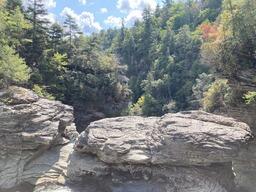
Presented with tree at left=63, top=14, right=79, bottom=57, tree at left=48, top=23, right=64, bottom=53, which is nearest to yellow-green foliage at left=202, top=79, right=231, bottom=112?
tree at left=48, top=23, right=64, bottom=53

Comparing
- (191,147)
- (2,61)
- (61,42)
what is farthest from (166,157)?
(61,42)

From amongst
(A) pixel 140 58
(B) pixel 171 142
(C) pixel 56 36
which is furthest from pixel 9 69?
(A) pixel 140 58

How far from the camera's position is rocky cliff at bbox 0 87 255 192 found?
2047cm

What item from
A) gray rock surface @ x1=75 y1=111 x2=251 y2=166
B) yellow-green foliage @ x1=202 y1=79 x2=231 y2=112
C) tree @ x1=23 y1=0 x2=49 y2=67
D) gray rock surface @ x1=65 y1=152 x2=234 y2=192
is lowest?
gray rock surface @ x1=65 y1=152 x2=234 y2=192

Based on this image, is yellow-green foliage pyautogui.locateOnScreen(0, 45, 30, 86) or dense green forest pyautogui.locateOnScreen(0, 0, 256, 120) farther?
dense green forest pyautogui.locateOnScreen(0, 0, 256, 120)

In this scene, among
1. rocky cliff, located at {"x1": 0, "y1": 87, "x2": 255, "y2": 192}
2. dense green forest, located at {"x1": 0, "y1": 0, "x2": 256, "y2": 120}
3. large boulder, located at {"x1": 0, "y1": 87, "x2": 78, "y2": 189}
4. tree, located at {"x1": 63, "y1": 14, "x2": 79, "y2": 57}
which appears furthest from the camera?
tree, located at {"x1": 63, "y1": 14, "x2": 79, "y2": 57}

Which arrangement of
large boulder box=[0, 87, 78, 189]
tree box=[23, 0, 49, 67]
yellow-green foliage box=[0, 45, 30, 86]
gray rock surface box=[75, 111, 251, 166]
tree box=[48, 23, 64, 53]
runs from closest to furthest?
gray rock surface box=[75, 111, 251, 166], large boulder box=[0, 87, 78, 189], yellow-green foliage box=[0, 45, 30, 86], tree box=[23, 0, 49, 67], tree box=[48, 23, 64, 53]

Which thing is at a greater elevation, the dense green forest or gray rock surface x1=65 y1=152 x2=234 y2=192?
the dense green forest

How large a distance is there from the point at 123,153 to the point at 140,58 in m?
87.5

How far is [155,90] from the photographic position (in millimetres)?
89562

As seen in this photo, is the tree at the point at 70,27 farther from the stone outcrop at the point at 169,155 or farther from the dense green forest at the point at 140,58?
the stone outcrop at the point at 169,155

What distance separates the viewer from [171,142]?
20641mm

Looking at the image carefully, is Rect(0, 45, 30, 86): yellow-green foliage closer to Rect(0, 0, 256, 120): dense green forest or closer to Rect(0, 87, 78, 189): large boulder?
Rect(0, 0, 256, 120): dense green forest

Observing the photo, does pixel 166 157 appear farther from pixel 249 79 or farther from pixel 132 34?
→ pixel 132 34
